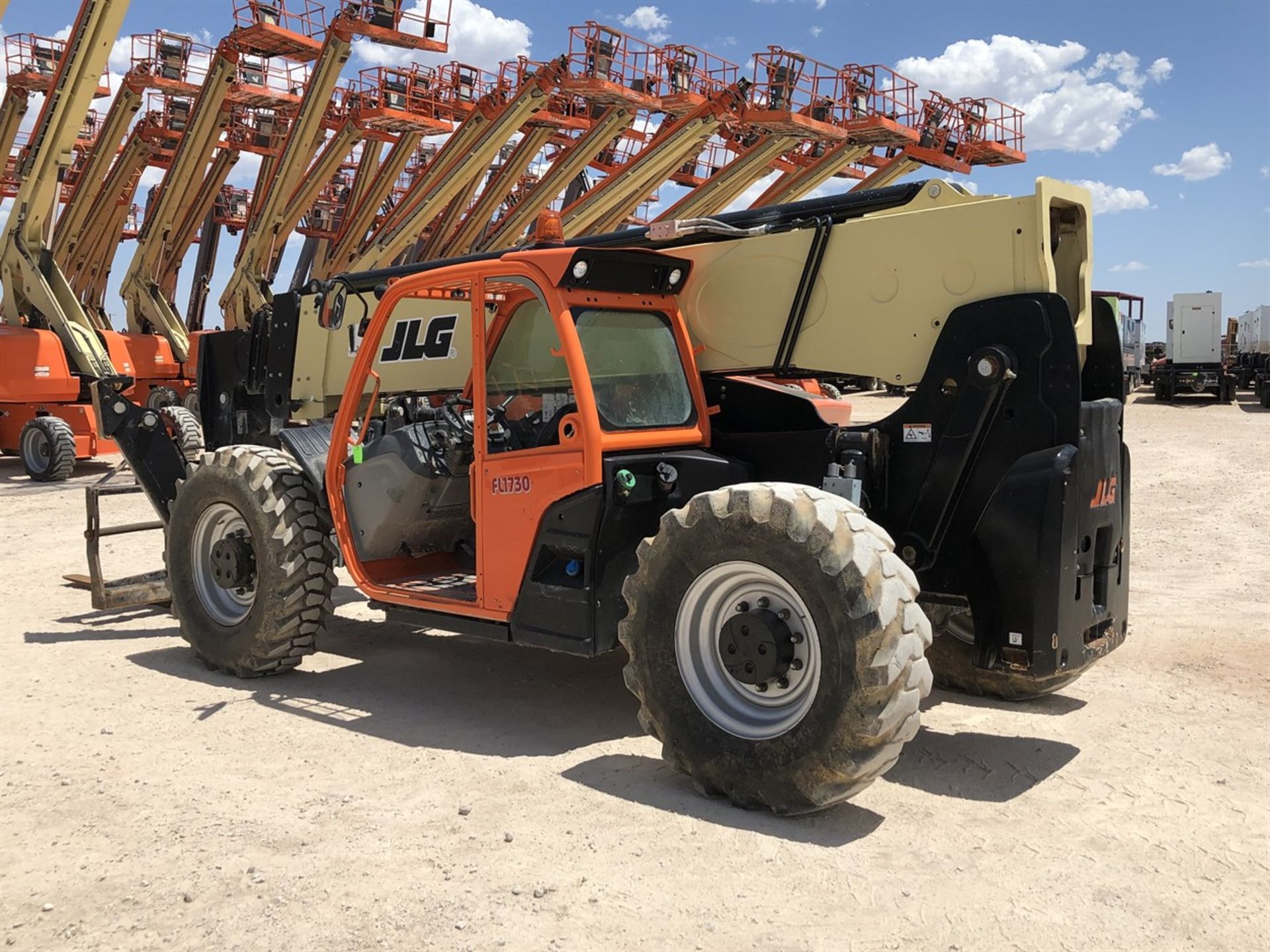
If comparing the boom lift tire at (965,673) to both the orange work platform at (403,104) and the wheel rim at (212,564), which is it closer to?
the wheel rim at (212,564)

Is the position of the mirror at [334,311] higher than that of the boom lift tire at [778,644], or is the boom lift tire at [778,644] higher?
the mirror at [334,311]

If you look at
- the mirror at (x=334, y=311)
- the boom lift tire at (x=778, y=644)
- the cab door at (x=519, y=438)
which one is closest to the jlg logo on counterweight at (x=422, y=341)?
the mirror at (x=334, y=311)

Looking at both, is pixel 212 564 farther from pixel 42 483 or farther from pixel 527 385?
pixel 42 483

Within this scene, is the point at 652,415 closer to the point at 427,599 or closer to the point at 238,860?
the point at 427,599

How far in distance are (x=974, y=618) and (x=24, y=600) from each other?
7442 millimetres

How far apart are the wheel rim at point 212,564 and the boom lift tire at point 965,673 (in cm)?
395

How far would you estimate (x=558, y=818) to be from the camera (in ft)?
14.9

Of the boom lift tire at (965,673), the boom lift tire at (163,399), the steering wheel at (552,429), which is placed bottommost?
the boom lift tire at (965,673)

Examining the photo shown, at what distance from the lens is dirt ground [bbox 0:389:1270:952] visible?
3674 mm

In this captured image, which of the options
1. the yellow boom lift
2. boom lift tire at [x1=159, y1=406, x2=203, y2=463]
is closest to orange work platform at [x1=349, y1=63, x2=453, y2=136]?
the yellow boom lift

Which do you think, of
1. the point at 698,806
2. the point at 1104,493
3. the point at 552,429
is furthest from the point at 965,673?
the point at 552,429

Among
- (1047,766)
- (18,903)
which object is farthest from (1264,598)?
(18,903)

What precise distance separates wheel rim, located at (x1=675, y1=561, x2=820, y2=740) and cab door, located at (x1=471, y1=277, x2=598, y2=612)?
91 centimetres

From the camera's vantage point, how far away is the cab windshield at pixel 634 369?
5535 mm
